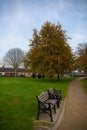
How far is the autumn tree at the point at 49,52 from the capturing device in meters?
44.3

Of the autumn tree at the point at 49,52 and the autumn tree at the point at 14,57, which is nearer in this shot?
the autumn tree at the point at 49,52

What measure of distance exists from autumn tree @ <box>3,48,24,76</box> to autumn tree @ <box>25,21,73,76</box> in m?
41.3

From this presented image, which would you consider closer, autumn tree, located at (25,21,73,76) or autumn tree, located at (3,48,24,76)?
autumn tree, located at (25,21,73,76)

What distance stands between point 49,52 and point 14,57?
45222mm

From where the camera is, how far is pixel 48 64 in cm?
4438

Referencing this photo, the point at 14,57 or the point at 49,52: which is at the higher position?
the point at 14,57

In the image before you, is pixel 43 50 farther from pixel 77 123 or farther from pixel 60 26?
pixel 77 123

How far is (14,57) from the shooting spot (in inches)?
3521

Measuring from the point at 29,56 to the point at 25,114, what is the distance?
35.7m

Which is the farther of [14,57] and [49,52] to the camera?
[14,57]

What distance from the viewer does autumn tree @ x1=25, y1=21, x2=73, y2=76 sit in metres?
44.3

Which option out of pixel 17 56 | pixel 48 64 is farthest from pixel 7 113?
pixel 17 56

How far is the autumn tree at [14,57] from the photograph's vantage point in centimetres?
8924

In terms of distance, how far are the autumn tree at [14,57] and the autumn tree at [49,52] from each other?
4126 cm
